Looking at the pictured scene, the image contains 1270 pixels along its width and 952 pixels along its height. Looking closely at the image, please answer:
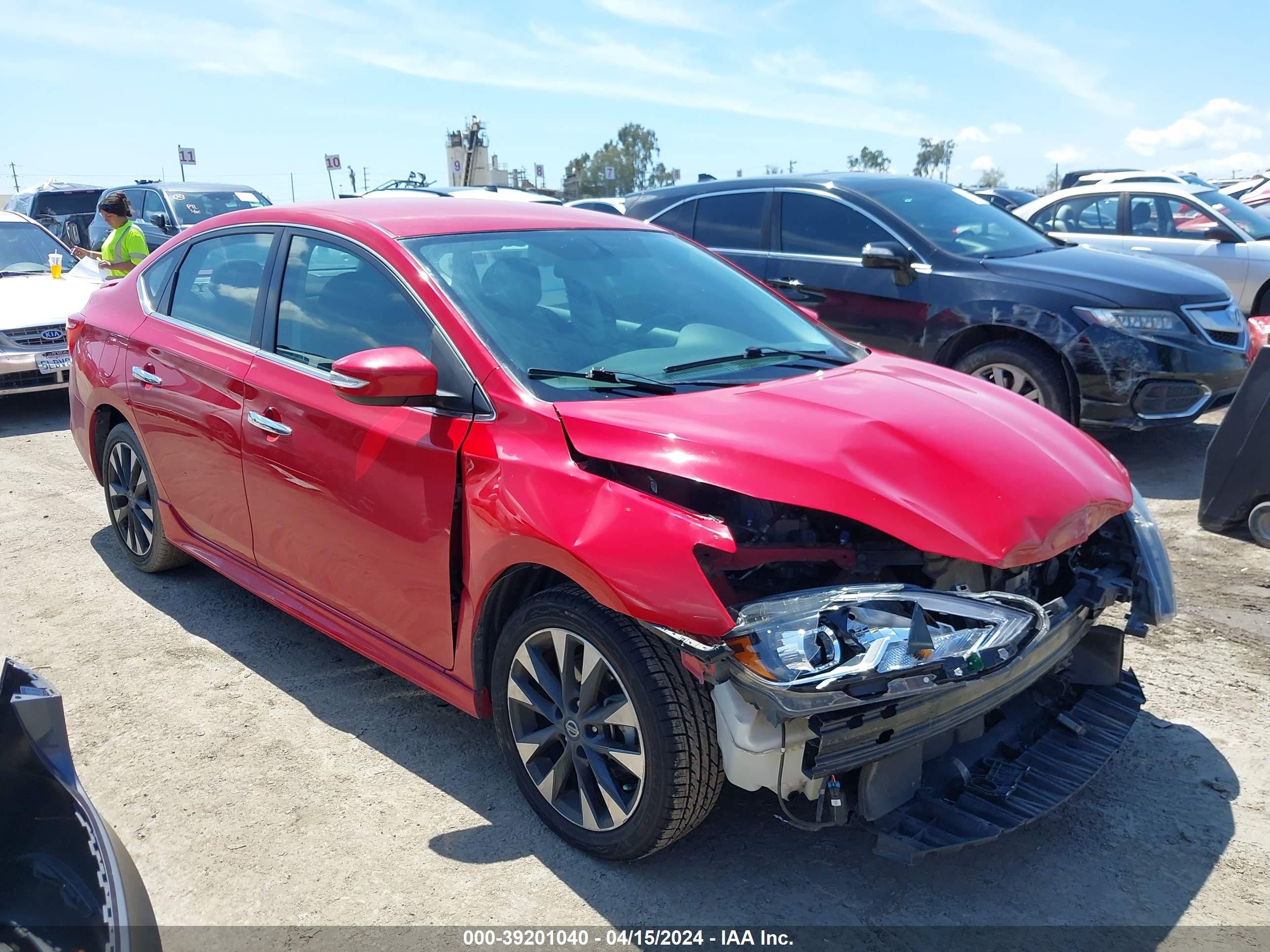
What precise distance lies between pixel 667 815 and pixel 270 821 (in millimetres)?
1283

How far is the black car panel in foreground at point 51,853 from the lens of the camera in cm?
163

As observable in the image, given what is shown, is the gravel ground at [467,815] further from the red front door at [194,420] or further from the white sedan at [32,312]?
the white sedan at [32,312]

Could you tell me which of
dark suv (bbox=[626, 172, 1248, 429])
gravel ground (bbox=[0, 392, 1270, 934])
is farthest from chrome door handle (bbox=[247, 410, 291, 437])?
dark suv (bbox=[626, 172, 1248, 429])

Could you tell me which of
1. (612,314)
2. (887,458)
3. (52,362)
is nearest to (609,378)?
(612,314)

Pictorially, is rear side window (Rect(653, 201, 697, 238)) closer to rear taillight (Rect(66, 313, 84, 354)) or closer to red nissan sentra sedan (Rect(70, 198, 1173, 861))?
red nissan sentra sedan (Rect(70, 198, 1173, 861))

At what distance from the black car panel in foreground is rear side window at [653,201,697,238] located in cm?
645

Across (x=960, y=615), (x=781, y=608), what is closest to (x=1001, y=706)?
(x=960, y=615)

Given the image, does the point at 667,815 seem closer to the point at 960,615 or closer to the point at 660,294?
the point at 960,615

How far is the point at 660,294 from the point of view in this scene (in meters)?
3.62

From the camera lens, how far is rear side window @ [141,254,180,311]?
4574 mm

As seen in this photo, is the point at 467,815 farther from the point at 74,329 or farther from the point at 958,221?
the point at 958,221

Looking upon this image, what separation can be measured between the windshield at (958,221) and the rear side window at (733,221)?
84cm

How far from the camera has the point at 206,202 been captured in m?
14.9

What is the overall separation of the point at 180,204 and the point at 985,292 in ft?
40.7
